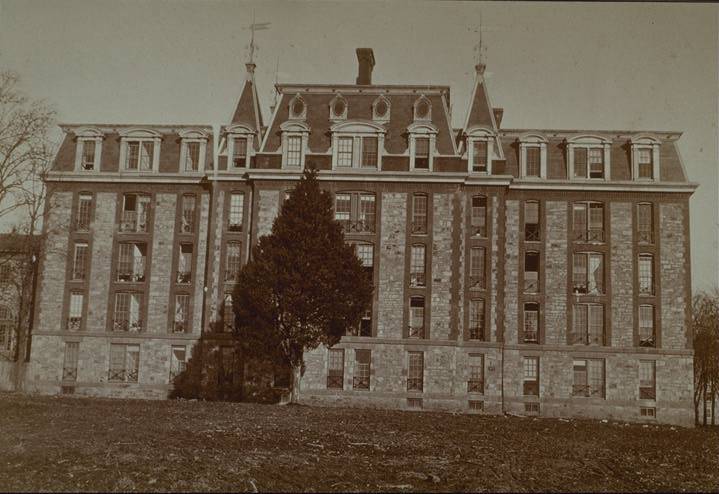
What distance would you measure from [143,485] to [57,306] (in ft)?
102

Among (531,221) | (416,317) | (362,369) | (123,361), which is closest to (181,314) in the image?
(123,361)

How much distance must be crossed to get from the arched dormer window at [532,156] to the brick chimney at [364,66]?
28.8 feet

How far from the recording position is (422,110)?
4153 centimetres

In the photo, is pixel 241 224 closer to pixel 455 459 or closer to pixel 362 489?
pixel 455 459

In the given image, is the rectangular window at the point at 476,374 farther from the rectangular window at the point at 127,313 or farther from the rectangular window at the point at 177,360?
the rectangular window at the point at 127,313

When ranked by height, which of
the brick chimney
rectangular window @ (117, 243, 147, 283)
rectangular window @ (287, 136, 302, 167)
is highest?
the brick chimney

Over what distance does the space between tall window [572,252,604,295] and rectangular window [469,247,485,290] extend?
4.58 meters

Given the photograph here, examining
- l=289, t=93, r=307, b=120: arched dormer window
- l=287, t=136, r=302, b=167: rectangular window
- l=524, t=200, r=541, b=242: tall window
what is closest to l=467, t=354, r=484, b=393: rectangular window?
l=524, t=200, r=541, b=242: tall window

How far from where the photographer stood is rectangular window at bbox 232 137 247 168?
42.0 metres

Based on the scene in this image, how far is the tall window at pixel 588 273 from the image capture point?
1599 inches

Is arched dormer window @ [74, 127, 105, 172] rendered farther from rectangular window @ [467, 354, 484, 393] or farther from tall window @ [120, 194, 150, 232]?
rectangular window @ [467, 354, 484, 393]

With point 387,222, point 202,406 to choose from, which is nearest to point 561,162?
point 387,222

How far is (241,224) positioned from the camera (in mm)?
41406

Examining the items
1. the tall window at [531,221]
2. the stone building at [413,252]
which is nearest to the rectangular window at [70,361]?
the stone building at [413,252]
